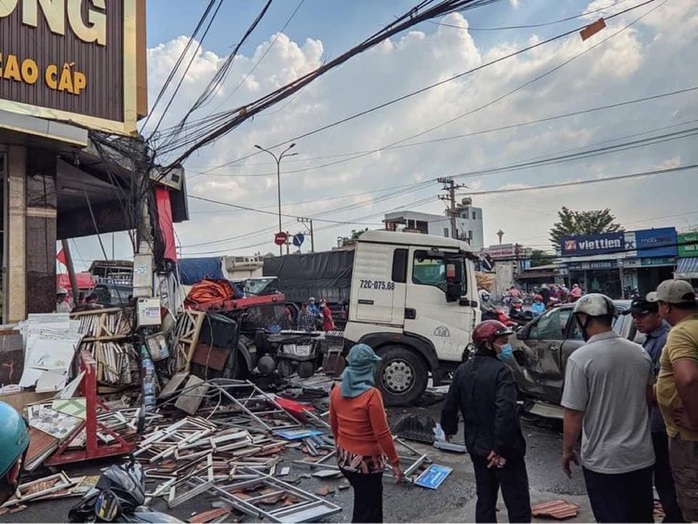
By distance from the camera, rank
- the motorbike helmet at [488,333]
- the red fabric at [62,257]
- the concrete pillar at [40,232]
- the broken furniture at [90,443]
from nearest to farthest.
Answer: the motorbike helmet at [488,333]
the broken furniture at [90,443]
the concrete pillar at [40,232]
the red fabric at [62,257]

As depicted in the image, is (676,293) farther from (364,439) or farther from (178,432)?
(178,432)

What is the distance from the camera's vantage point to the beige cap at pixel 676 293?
304 cm

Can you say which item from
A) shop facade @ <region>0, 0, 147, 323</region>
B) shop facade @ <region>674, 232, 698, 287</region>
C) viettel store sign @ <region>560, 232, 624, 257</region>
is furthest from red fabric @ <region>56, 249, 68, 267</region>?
viettel store sign @ <region>560, 232, 624, 257</region>

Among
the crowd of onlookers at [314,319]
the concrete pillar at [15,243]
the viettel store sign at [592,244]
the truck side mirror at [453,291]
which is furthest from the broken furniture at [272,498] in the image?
the viettel store sign at [592,244]

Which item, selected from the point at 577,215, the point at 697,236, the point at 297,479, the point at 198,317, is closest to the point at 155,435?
the point at 297,479

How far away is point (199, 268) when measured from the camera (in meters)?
27.2

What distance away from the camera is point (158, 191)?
11484 millimetres

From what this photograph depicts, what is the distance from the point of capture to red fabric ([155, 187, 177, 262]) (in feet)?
36.8

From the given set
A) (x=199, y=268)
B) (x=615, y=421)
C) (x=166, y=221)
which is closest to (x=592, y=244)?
(x=199, y=268)

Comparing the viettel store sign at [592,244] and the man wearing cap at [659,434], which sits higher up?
the viettel store sign at [592,244]

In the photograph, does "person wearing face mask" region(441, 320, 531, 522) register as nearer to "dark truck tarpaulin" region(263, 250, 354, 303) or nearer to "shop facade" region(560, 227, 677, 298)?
"dark truck tarpaulin" region(263, 250, 354, 303)

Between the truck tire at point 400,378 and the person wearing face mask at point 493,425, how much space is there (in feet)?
15.8

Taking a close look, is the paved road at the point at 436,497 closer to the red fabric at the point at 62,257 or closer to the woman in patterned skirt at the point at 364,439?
the woman in patterned skirt at the point at 364,439

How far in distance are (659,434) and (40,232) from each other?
365 inches
